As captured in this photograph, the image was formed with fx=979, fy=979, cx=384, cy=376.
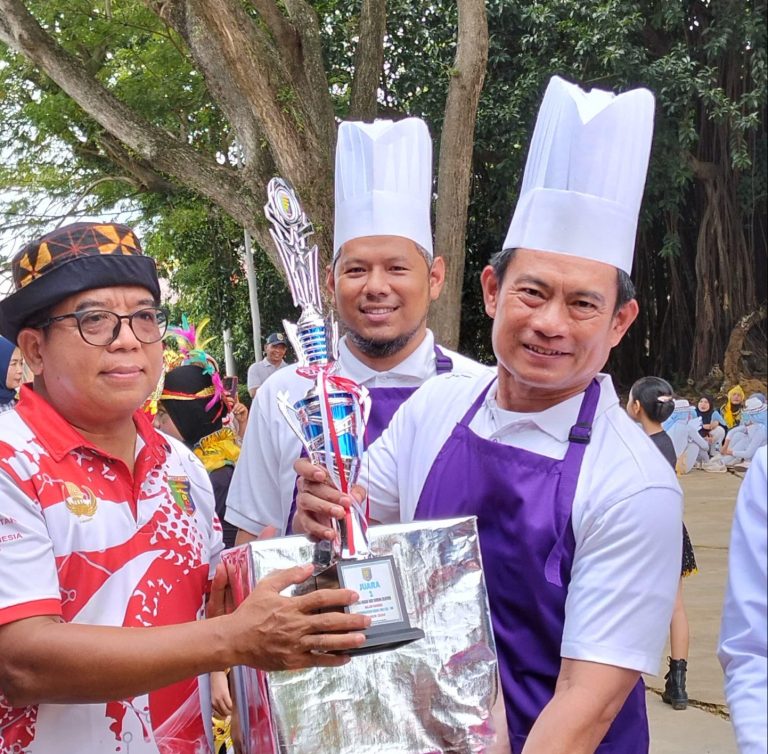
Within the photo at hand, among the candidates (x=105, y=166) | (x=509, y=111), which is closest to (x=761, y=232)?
(x=509, y=111)

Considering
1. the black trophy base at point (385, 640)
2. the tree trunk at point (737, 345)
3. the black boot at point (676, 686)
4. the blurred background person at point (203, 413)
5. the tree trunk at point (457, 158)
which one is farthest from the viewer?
the tree trunk at point (737, 345)

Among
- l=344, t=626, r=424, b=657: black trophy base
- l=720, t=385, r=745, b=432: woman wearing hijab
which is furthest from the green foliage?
l=344, t=626, r=424, b=657: black trophy base

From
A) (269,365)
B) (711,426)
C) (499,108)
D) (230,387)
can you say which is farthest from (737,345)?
(230,387)

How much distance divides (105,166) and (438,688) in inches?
530

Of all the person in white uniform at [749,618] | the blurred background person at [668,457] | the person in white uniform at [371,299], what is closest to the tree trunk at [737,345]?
the blurred background person at [668,457]

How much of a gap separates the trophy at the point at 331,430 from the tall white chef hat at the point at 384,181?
482mm

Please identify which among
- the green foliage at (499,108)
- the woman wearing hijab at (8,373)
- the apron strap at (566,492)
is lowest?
the apron strap at (566,492)

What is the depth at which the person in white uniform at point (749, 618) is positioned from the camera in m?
1.10

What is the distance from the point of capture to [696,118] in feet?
41.0

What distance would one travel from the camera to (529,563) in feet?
5.11

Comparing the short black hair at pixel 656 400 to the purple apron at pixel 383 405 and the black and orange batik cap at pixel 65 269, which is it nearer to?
the purple apron at pixel 383 405

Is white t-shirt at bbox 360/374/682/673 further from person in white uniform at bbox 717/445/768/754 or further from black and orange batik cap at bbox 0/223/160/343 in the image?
black and orange batik cap at bbox 0/223/160/343

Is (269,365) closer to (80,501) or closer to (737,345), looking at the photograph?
(737,345)

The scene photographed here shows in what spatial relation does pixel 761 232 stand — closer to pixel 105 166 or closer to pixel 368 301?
pixel 105 166
